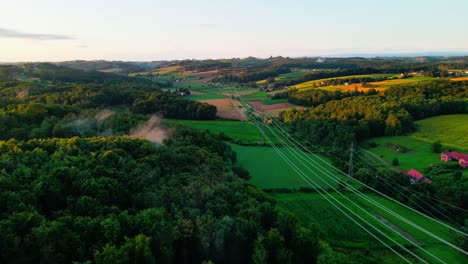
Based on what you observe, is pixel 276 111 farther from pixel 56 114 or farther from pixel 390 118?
pixel 56 114

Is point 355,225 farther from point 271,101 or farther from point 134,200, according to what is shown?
point 271,101

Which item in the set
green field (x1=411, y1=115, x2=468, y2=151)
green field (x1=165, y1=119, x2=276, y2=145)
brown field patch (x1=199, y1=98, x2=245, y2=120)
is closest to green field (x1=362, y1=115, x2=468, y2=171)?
green field (x1=411, y1=115, x2=468, y2=151)

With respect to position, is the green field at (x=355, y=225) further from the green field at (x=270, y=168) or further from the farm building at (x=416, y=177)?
the farm building at (x=416, y=177)

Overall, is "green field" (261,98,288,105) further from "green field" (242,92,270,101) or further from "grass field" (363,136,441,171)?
"grass field" (363,136,441,171)

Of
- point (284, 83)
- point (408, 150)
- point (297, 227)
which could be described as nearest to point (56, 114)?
point (297, 227)

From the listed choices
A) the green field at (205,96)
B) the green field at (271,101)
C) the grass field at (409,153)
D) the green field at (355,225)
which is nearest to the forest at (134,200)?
the green field at (355,225)

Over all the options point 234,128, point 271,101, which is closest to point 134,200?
point 234,128

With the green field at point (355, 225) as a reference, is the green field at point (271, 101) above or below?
above
